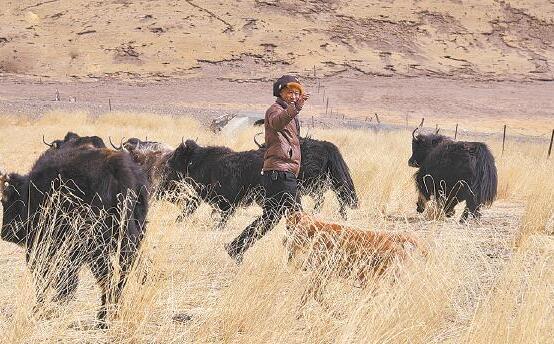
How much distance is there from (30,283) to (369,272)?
78.8 inches

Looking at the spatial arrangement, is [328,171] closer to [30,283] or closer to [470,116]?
[30,283]

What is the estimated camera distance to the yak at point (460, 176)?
366 inches

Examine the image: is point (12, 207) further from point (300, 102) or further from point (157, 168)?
point (157, 168)

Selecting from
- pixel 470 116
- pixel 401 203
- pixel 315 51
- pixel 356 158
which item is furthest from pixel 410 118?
pixel 401 203

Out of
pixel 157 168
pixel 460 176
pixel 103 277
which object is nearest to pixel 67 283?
pixel 103 277

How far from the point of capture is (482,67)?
190 ft

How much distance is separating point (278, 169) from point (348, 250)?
4.34ft

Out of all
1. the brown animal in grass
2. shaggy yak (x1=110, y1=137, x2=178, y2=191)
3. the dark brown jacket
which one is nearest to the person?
the dark brown jacket

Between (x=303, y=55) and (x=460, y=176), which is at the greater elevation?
(x=460, y=176)

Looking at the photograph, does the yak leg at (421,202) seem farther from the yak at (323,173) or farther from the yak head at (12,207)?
the yak head at (12,207)

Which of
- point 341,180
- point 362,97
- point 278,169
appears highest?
point 278,169

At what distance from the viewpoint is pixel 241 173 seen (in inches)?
358

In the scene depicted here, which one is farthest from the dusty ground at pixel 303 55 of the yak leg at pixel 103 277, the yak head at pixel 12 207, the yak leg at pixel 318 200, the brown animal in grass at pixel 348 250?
the yak leg at pixel 103 277

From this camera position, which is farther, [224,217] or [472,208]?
[472,208]
